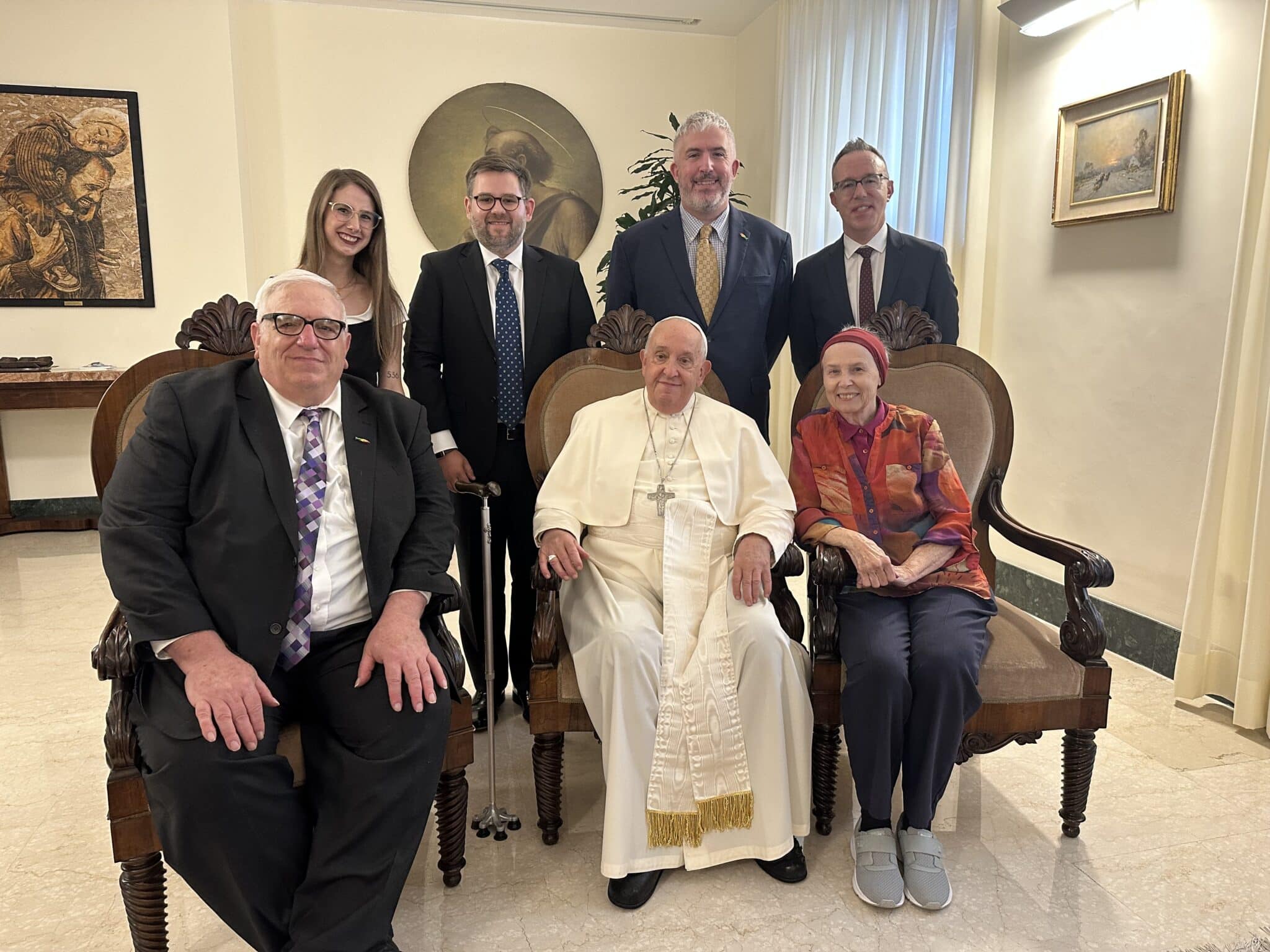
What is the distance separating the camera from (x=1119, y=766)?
2.86m

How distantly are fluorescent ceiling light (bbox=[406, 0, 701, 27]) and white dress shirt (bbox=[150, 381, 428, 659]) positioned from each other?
4711 mm

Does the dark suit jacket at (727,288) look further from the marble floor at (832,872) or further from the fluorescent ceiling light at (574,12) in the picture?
the fluorescent ceiling light at (574,12)

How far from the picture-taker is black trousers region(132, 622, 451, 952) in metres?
1.74

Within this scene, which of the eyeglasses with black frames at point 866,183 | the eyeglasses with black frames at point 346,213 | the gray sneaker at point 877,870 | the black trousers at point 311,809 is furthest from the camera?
the eyeglasses with black frames at point 866,183

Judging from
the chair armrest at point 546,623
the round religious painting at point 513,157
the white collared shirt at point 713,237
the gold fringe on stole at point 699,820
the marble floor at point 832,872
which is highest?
the round religious painting at point 513,157

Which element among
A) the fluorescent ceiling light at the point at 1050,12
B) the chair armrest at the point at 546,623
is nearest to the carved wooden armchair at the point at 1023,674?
the chair armrest at the point at 546,623

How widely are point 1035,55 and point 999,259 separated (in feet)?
2.79

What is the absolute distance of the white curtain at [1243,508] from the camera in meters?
2.91

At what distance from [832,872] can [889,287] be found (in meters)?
1.85

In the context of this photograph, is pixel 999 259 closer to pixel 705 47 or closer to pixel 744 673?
pixel 744 673

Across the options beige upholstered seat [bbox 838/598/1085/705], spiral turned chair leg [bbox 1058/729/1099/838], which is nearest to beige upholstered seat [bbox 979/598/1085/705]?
beige upholstered seat [bbox 838/598/1085/705]

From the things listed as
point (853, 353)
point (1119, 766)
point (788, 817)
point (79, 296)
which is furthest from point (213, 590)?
point (79, 296)

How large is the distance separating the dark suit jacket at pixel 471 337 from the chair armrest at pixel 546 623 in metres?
0.69

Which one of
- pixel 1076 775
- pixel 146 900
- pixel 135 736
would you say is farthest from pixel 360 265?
pixel 1076 775
